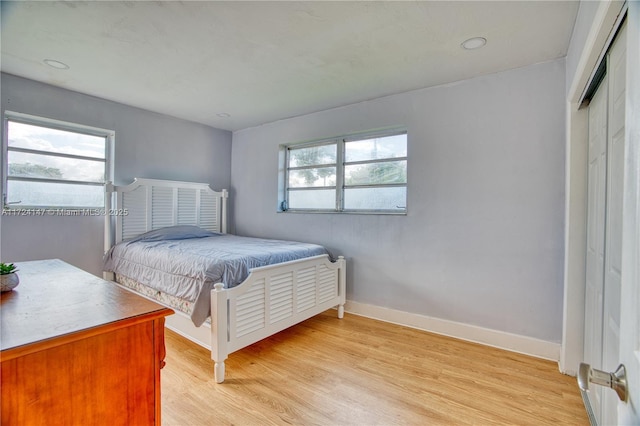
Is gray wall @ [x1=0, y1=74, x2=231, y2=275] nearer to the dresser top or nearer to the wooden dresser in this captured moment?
the dresser top

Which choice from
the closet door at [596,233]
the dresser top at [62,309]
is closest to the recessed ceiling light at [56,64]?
the dresser top at [62,309]

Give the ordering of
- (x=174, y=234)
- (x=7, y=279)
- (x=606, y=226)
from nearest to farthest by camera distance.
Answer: (x=7, y=279), (x=606, y=226), (x=174, y=234)

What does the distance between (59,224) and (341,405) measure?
10.9 ft

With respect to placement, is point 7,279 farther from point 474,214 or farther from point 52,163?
point 474,214

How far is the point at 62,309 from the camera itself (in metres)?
1.04

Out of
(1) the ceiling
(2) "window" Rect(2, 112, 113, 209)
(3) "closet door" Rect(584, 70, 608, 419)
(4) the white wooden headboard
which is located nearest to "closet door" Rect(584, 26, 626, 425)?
(3) "closet door" Rect(584, 70, 608, 419)

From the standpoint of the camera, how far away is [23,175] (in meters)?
2.97

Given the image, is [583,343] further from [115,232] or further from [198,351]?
[115,232]

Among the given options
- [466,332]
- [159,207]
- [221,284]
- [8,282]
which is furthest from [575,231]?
[159,207]

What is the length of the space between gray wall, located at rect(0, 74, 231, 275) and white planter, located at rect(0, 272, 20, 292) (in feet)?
7.32

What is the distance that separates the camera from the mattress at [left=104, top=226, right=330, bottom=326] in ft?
7.25

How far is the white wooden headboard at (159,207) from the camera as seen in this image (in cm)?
341

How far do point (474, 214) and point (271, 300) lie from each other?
1.97 metres

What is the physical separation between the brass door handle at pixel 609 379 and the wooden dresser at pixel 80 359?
118 centimetres
